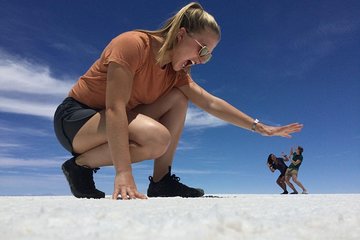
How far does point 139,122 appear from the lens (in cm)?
307

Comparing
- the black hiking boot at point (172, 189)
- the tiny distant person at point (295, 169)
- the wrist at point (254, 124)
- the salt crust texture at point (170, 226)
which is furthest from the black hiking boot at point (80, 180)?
the tiny distant person at point (295, 169)

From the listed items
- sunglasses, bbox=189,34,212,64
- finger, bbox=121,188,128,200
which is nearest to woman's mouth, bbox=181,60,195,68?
sunglasses, bbox=189,34,212,64

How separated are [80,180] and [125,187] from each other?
1.01m

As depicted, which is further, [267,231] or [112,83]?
[112,83]

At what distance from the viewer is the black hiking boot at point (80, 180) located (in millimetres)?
3358

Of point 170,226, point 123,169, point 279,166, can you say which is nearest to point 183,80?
point 123,169

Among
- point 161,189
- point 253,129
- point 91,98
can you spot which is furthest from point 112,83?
point 253,129

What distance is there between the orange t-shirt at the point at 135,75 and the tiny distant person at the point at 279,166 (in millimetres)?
8888

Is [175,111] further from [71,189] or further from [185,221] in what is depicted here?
[185,221]

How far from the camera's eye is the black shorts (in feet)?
10.6

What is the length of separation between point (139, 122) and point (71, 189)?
0.94 m

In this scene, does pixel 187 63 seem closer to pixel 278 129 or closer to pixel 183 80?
pixel 183 80

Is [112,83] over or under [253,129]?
under

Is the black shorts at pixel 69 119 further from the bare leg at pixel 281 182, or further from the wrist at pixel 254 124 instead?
the bare leg at pixel 281 182
